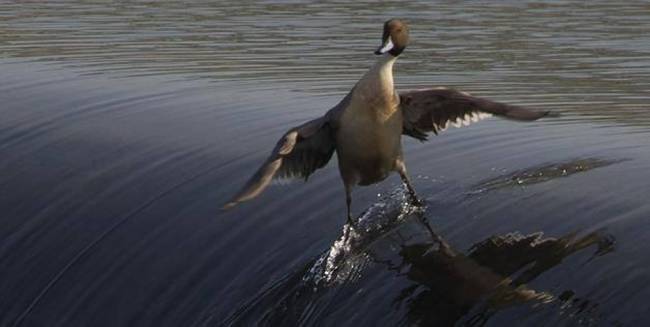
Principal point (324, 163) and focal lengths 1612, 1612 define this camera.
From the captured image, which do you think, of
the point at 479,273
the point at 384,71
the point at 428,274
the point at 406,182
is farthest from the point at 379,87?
the point at 479,273

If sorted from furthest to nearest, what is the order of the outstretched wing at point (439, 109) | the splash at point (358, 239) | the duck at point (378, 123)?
1. the duck at point (378, 123)
2. the outstretched wing at point (439, 109)
3. the splash at point (358, 239)

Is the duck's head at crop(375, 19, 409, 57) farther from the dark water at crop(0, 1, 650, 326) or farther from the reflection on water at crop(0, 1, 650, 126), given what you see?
the reflection on water at crop(0, 1, 650, 126)

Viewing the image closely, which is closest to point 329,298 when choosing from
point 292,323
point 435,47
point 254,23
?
point 292,323

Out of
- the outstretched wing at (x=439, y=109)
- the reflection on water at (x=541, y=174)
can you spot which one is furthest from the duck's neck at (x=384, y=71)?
the reflection on water at (x=541, y=174)

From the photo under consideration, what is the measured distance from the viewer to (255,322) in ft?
22.3

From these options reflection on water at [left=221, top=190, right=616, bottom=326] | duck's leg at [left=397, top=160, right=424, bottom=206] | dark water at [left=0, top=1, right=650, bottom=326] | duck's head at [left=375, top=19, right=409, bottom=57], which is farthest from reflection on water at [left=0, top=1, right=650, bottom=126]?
reflection on water at [left=221, top=190, right=616, bottom=326]

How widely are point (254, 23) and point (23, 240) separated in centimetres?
645

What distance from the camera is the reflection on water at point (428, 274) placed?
599cm

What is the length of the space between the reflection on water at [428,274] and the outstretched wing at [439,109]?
43 cm

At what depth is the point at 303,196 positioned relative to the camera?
25.8 ft

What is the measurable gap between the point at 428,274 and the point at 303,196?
1512 mm

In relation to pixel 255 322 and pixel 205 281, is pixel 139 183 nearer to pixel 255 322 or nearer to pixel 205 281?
pixel 205 281

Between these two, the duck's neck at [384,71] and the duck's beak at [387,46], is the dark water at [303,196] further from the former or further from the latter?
the duck's beak at [387,46]

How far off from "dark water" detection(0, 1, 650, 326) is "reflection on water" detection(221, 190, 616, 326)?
0.01 meters
